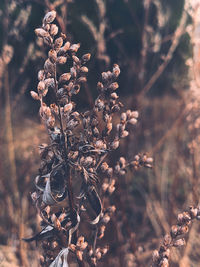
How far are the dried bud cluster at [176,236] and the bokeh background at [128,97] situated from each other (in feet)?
1.51

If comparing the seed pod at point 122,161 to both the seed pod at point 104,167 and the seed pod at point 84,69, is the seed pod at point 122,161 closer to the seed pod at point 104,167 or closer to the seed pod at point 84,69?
the seed pod at point 104,167

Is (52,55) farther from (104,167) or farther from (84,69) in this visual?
(104,167)

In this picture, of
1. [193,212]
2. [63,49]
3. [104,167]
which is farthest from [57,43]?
[193,212]

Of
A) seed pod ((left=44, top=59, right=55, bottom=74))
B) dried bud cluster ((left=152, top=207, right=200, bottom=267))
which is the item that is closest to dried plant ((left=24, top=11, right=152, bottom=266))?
seed pod ((left=44, top=59, right=55, bottom=74))

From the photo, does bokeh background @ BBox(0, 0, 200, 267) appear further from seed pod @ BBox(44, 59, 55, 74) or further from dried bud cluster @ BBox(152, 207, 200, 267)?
seed pod @ BBox(44, 59, 55, 74)

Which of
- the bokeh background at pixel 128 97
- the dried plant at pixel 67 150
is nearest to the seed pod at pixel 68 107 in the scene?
the dried plant at pixel 67 150

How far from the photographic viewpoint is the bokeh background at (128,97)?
1.13 metres

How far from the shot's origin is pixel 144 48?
110cm

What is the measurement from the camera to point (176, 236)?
58 cm

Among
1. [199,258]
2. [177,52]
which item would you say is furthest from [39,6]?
[199,258]

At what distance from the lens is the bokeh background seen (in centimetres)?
113

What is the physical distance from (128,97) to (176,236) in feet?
5.16

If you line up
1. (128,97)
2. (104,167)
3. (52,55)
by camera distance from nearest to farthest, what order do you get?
(52,55)
(104,167)
(128,97)

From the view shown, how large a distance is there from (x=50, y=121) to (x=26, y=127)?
A: 5.87 feet
